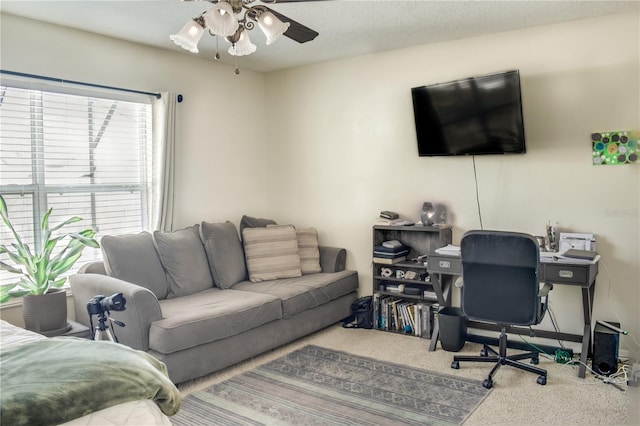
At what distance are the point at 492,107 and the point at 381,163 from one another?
3.88 ft

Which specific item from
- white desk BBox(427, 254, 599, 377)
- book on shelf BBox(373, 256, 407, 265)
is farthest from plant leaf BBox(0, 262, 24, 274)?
white desk BBox(427, 254, 599, 377)

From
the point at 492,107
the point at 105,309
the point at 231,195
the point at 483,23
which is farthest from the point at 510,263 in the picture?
the point at 231,195

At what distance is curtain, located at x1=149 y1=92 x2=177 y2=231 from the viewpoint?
4258 mm

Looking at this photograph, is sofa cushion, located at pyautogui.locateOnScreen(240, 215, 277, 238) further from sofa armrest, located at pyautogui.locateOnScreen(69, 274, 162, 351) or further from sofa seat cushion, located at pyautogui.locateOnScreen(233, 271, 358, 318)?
sofa armrest, located at pyautogui.locateOnScreen(69, 274, 162, 351)

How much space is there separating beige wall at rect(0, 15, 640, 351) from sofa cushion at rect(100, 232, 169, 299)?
2.46 ft

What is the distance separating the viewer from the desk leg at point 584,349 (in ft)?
10.9

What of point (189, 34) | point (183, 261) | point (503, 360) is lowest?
point (503, 360)

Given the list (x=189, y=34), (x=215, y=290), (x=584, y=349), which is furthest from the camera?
(x=215, y=290)

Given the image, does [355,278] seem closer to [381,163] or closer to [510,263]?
[381,163]

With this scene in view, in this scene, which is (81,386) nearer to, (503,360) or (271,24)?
(271,24)

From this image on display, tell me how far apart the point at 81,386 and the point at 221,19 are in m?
1.60

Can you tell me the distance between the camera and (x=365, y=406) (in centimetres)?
294

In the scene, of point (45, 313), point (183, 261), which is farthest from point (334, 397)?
point (45, 313)

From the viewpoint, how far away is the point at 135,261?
3727 mm
